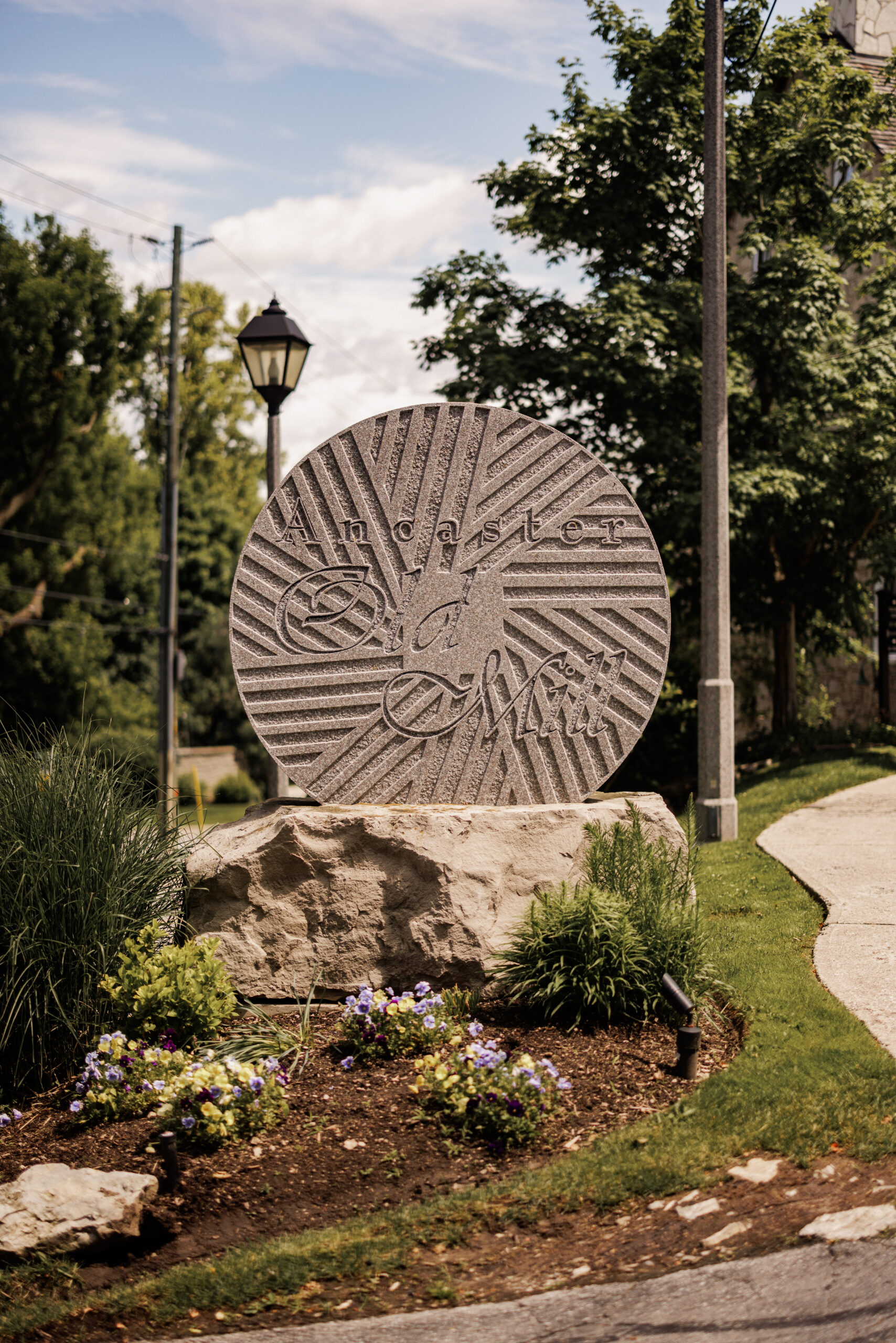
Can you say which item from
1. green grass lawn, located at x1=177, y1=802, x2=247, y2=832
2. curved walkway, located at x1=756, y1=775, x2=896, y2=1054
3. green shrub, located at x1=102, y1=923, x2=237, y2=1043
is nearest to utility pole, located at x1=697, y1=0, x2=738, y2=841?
curved walkway, located at x1=756, y1=775, x2=896, y2=1054

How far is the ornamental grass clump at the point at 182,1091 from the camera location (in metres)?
3.87

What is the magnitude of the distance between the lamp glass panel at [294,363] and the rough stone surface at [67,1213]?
5626 millimetres

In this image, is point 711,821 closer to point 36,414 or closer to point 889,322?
point 889,322

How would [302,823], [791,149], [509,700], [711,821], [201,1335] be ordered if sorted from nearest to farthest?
[201,1335] < [302,823] < [509,700] < [711,821] < [791,149]

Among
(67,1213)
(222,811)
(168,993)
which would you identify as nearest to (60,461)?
(222,811)

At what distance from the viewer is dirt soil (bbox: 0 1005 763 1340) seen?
3080mm

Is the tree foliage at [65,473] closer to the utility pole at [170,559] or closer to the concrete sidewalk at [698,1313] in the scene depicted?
the utility pole at [170,559]

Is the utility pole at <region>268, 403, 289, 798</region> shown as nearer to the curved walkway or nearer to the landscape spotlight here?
the curved walkway

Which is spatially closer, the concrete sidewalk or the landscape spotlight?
the concrete sidewalk

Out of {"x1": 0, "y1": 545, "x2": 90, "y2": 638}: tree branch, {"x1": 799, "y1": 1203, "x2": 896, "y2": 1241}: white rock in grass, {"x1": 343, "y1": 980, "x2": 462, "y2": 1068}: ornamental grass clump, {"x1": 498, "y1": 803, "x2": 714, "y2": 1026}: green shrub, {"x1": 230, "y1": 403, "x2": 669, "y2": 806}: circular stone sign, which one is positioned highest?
{"x1": 0, "y1": 545, "x2": 90, "y2": 638}: tree branch

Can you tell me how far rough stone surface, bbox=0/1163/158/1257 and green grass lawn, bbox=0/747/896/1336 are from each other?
14 cm

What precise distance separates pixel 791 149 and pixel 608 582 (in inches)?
345

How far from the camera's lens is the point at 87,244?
85.7 ft

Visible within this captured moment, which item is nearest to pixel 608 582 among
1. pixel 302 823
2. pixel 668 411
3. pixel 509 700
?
pixel 509 700
